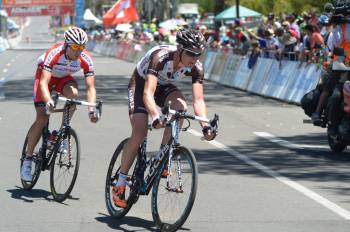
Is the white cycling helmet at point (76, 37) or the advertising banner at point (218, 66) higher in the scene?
the white cycling helmet at point (76, 37)

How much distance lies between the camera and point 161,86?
29.8ft

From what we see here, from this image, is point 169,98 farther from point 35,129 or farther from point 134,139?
point 35,129

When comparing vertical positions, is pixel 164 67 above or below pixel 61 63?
above

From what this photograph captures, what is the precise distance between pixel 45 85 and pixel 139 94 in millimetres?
1397

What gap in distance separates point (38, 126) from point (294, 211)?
268 centimetres

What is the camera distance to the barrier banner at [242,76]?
2841cm

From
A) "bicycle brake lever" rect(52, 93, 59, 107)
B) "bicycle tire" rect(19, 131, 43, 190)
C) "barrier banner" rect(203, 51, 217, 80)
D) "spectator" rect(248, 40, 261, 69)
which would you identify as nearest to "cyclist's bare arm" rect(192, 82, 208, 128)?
"bicycle brake lever" rect(52, 93, 59, 107)

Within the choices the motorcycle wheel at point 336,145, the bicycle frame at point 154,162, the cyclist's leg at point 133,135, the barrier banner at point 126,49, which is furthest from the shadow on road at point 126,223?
the barrier banner at point 126,49

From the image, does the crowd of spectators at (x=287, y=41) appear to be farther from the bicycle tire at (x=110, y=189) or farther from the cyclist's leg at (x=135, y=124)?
the cyclist's leg at (x=135, y=124)

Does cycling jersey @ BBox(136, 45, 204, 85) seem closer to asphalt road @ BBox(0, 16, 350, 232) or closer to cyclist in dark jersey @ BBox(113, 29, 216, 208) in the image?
cyclist in dark jersey @ BBox(113, 29, 216, 208)

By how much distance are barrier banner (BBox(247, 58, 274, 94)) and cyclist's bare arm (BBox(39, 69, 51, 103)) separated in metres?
16.5

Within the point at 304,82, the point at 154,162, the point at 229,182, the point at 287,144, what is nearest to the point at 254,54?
the point at 304,82

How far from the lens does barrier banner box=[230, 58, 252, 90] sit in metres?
28.4

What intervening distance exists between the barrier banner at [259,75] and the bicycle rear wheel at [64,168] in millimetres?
16492
